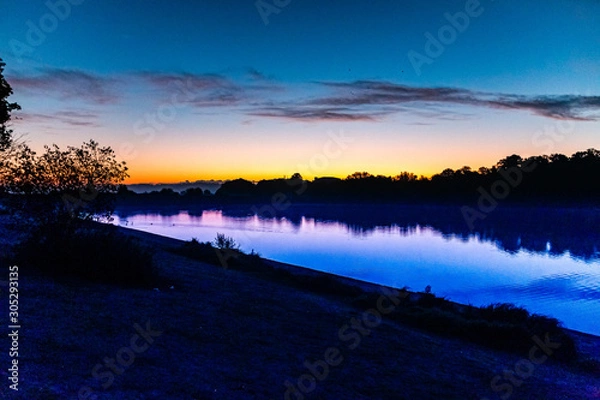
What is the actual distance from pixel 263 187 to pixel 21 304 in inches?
5374

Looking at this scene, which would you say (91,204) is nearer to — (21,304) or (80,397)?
(21,304)

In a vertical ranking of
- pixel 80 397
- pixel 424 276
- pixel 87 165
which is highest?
pixel 87 165

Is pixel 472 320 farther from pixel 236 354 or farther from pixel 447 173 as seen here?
pixel 447 173

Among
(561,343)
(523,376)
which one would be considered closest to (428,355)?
(523,376)

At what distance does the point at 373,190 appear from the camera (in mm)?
126000

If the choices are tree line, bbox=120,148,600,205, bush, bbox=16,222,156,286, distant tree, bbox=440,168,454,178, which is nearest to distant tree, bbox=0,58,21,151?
bush, bbox=16,222,156,286

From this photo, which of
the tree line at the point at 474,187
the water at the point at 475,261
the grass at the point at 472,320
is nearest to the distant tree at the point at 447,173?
the tree line at the point at 474,187

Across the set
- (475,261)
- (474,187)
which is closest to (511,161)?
(474,187)
